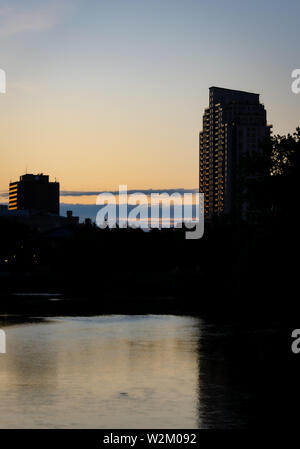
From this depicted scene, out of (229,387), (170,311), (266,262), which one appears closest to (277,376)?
(229,387)

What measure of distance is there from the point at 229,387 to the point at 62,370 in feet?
18.1

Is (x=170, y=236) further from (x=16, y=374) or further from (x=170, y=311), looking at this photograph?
(x=16, y=374)

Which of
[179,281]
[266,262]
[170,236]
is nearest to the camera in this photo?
[266,262]

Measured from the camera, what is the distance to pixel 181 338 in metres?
34.7

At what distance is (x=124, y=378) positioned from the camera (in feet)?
75.3

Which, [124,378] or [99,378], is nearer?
[99,378]

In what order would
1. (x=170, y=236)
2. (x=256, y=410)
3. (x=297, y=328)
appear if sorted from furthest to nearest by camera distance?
(x=170, y=236), (x=297, y=328), (x=256, y=410)

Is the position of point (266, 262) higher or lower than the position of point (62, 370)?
higher

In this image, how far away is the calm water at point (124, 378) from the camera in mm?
17312

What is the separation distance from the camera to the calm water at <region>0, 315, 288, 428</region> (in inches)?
682
